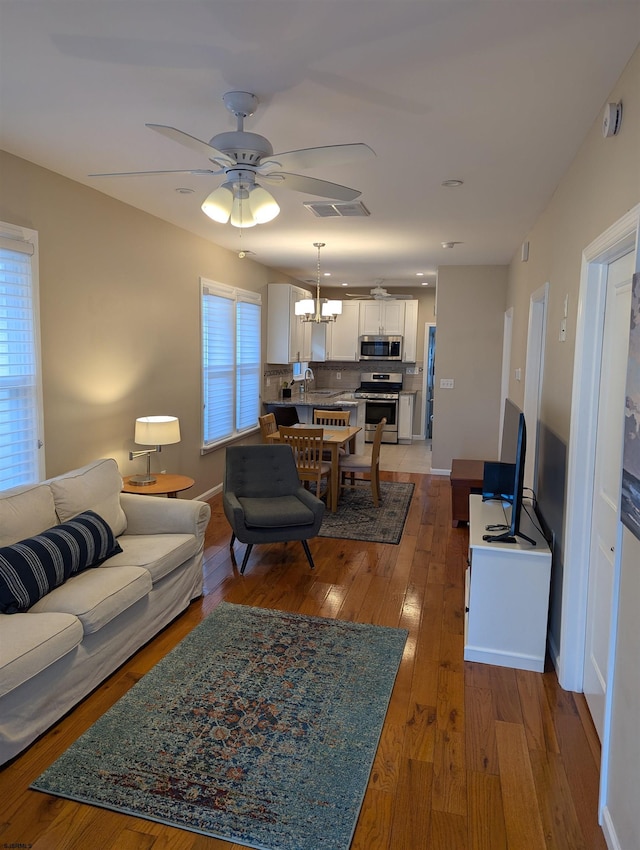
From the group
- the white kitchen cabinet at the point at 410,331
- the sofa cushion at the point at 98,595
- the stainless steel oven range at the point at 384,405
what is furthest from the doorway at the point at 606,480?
the white kitchen cabinet at the point at 410,331

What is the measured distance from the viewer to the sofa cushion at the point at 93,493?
3162 mm

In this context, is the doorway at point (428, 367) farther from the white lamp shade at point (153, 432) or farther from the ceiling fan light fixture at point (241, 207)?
the ceiling fan light fixture at point (241, 207)

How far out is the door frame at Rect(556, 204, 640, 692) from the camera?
251 cm

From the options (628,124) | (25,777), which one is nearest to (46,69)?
(628,124)

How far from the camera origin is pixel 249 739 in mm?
2393

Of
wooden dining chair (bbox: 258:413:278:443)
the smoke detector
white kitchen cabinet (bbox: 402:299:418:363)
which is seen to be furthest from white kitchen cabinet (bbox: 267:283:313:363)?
the smoke detector

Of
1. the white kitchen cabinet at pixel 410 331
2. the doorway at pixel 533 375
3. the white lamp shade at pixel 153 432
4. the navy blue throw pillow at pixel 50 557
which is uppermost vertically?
the white kitchen cabinet at pixel 410 331

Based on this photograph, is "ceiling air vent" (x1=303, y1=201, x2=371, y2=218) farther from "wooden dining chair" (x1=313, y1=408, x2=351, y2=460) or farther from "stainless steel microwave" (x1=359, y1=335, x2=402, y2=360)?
"stainless steel microwave" (x1=359, y1=335, x2=402, y2=360)

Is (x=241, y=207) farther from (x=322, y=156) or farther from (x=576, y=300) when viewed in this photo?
(x=576, y=300)

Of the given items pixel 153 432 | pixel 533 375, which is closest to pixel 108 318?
pixel 153 432

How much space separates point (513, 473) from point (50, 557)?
8.45ft

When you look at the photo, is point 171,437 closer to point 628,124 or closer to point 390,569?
point 390,569

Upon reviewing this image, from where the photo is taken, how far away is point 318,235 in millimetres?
5348

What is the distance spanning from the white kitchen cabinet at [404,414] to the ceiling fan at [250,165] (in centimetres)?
757
